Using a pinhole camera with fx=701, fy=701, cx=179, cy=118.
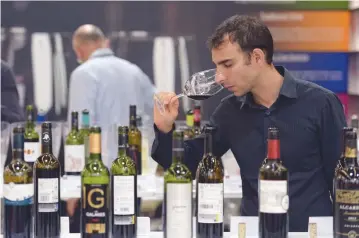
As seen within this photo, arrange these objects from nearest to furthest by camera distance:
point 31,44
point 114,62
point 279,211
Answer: point 279,211 < point 114,62 < point 31,44

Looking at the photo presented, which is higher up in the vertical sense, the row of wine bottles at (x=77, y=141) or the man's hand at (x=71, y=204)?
the row of wine bottles at (x=77, y=141)

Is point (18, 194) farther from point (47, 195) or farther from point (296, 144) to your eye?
point (296, 144)

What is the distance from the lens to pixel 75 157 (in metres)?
3.41

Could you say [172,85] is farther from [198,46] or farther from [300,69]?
[300,69]

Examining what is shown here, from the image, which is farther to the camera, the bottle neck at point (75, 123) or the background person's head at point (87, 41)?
the background person's head at point (87, 41)

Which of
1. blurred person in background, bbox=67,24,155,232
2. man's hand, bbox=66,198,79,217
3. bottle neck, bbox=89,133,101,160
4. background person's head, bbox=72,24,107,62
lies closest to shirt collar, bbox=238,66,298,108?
bottle neck, bbox=89,133,101,160

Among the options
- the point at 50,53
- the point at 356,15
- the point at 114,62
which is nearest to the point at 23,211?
the point at 114,62

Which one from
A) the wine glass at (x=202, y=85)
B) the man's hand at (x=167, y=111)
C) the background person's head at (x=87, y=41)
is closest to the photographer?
the man's hand at (x=167, y=111)

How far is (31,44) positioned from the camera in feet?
17.5

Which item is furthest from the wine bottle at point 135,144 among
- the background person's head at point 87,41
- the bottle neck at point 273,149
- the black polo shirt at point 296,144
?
the bottle neck at point 273,149

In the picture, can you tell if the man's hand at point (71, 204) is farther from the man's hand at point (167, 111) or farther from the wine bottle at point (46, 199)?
the wine bottle at point (46, 199)

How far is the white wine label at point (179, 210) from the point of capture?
1718mm

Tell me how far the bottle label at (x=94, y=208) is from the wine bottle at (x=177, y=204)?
15 centimetres

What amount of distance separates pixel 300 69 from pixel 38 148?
9.20 ft
